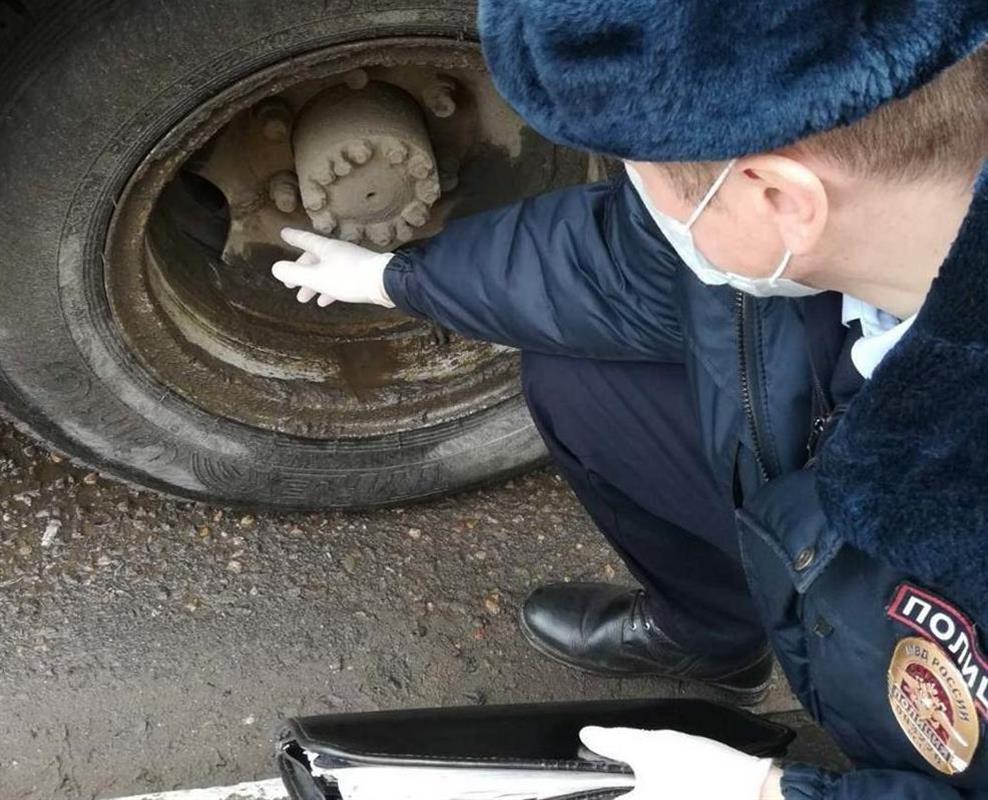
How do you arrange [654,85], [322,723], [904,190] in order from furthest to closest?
[322,723] → [904,190] → [654,85]

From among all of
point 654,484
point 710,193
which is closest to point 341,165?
point 654,484

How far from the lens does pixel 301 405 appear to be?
6.86 feet

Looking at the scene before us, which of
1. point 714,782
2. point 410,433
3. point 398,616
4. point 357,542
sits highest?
point 410,433

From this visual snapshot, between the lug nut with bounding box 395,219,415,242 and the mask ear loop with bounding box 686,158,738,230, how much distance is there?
0.77 meters

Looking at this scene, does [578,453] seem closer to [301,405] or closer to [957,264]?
[301,405]

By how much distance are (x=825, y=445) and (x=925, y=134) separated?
33 centimetres

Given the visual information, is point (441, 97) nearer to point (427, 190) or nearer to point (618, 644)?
point (427, 190)

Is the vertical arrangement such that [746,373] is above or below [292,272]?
below

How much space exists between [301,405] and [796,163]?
1.24 metres

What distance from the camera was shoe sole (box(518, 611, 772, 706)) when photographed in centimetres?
215

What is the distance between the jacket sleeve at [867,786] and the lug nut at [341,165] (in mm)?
1038

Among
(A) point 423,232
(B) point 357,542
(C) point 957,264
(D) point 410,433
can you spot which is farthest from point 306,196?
(C) point 957,264

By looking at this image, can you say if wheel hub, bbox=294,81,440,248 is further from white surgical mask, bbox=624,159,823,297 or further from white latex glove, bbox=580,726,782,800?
white latex glove, bbox=580,726,782,800

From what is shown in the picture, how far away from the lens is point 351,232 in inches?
75.0
